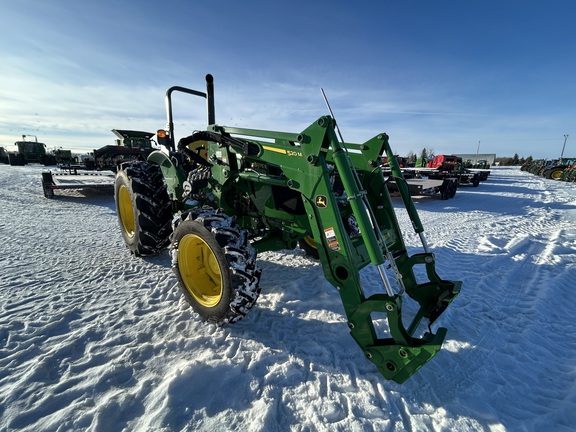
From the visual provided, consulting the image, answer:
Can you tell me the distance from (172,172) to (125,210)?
1765 mm

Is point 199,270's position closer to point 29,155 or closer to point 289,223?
point 289,223

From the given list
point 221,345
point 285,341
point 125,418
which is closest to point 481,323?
point 285,341

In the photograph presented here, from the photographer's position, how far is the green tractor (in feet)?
7.36

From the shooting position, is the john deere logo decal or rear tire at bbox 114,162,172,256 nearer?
the john deere logo decal

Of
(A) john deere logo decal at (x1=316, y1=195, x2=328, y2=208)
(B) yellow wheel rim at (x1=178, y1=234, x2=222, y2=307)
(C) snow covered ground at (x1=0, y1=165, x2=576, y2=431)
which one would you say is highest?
(A) john deere logo decal at (x1=316, y1=195, x2=328, y2=208)

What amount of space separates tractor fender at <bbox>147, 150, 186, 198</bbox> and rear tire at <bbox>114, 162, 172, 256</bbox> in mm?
A: 138

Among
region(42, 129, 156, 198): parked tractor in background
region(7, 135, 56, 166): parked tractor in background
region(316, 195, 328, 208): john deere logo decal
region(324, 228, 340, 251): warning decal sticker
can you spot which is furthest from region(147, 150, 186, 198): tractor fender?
region(7, 135, 56, 166): parked tractor in background

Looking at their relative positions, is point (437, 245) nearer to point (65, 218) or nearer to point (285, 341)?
point (285, 341)

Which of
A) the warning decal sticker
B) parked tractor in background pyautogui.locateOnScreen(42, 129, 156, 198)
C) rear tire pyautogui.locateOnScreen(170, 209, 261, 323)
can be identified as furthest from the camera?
parked tractor in background pyautogui.locateOnScreen(42, 129, 156, 198)

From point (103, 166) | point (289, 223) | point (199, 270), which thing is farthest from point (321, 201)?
point (103, 166)

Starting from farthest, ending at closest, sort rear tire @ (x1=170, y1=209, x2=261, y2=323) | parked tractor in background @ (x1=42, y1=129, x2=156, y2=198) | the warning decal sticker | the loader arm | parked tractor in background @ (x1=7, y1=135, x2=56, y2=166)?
parked tractor in background @ (x1=7, y1=135, x2=56, y2=166)
parked tractor in background @ (x1=42, y1=129, x2=156, y2=198)
rear tire @ (x1=170, y1=209, x2=261, y2=323)
the warning decal sticker
the loader arm

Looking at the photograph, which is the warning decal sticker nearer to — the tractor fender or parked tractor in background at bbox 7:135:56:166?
the tractor fender

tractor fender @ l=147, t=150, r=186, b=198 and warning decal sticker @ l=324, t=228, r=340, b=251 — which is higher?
tractor fender @ l=147, t=150, r=186, b=198

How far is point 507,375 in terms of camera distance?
2447 mm
